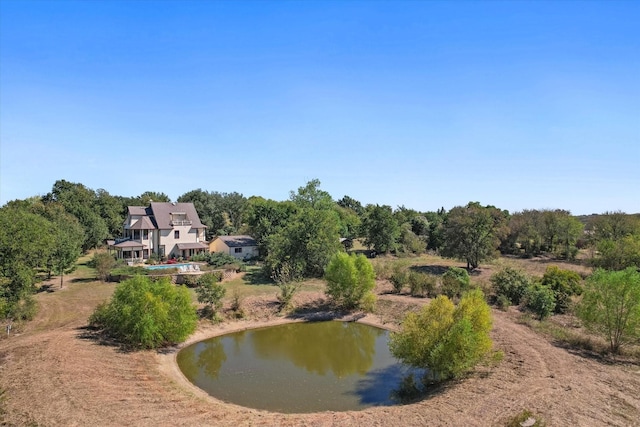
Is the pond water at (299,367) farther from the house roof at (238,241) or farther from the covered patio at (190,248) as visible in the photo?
the covered patio at (190,248)

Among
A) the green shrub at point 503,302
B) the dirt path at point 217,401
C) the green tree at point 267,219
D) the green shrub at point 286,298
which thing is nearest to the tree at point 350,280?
the green shrub at point 286,298

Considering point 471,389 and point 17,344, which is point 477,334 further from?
point 17,344

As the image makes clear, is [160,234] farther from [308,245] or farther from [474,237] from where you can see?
[474,237]

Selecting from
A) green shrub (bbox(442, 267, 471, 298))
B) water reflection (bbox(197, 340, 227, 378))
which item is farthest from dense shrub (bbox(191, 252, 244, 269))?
green shrub (bbox(442, 267, 471, 298))

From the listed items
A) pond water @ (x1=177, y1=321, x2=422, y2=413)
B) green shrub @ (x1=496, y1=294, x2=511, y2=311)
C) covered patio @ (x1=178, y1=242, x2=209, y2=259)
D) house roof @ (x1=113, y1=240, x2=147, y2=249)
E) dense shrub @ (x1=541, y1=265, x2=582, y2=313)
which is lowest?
pond water @ (x1=177, y1=321, x2=422, y2=413)

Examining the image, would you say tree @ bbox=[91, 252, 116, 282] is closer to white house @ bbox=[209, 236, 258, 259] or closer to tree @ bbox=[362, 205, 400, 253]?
white house @ bbox=[209, 236, 258, 259]

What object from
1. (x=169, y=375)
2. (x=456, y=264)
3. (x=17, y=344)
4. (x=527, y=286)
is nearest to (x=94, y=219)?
(x=17, y=344)
